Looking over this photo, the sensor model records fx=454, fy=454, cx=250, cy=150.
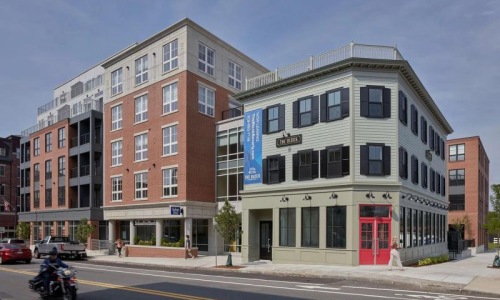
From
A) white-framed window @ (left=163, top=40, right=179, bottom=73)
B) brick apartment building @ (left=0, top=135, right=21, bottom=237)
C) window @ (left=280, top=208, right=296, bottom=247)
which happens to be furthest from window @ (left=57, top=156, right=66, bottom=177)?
window @ (left=280, top=208, right=296, bottom=247)

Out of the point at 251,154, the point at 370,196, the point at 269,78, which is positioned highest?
the point at 269,78

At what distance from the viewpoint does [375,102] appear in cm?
2430

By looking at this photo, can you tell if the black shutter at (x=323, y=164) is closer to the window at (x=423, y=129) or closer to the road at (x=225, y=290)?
the road at (x=225, y=290)

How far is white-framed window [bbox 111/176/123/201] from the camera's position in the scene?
136 ft

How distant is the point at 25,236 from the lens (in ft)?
181

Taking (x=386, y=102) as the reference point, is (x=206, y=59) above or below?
above

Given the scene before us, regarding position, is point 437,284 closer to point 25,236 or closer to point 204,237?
point 204,237

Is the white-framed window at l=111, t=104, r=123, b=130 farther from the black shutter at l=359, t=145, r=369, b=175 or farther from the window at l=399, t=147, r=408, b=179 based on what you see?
the window at l=399, t=147, r=408, b=179

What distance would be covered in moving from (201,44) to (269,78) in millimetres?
9121

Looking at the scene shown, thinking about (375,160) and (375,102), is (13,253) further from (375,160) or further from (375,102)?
(375,102)

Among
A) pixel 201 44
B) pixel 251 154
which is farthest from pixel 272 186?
pixel 201 44

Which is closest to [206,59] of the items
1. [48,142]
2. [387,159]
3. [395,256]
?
[387,159]

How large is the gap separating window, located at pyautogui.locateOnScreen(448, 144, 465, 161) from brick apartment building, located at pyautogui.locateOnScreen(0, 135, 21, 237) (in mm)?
66884

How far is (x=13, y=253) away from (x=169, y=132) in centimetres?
1416
